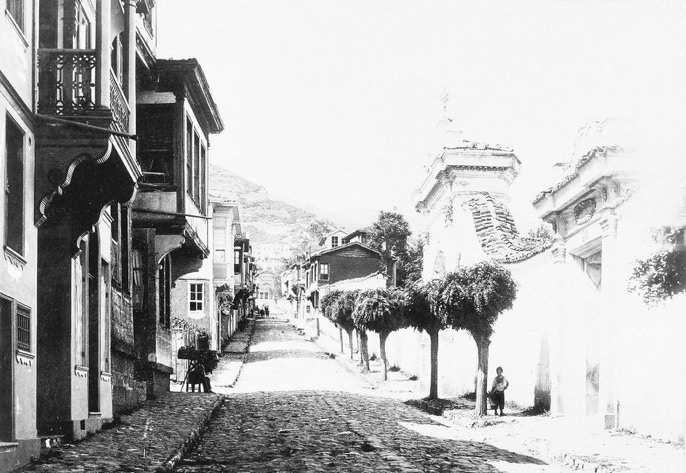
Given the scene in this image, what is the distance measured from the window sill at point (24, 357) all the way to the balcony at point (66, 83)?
259cm

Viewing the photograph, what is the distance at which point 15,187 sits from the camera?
36.1ft

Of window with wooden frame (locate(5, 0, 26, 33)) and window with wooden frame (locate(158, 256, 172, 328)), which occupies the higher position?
window with wooden frame (locate(5, 0, 26, 33))

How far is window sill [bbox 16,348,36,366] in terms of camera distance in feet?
35.3

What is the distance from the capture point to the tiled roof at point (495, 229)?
2538 cm

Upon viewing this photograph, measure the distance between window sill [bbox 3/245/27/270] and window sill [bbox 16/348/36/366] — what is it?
855mm

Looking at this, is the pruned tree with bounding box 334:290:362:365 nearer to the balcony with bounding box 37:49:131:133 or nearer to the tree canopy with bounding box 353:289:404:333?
the tree canopy with bounding box 353:289:404:333

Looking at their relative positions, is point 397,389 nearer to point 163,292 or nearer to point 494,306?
point 163,292

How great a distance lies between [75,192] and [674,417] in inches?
321

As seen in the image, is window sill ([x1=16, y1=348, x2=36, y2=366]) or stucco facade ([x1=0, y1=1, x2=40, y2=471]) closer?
stucco facade ([x1=0, y1=1, x2=40, y2=471])

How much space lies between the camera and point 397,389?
31.8 m

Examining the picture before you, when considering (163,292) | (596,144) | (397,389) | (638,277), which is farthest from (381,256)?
(638,277)

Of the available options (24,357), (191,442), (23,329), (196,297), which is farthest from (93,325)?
(196,297)

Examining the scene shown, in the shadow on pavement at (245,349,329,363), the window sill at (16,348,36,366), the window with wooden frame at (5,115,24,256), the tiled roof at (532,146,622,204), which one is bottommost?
the shadow on pavement at (245,349,329,363)

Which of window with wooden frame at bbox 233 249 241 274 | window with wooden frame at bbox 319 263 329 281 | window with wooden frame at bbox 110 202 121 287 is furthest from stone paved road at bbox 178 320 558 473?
window with wooden frame at bbox 319 263 329 281
